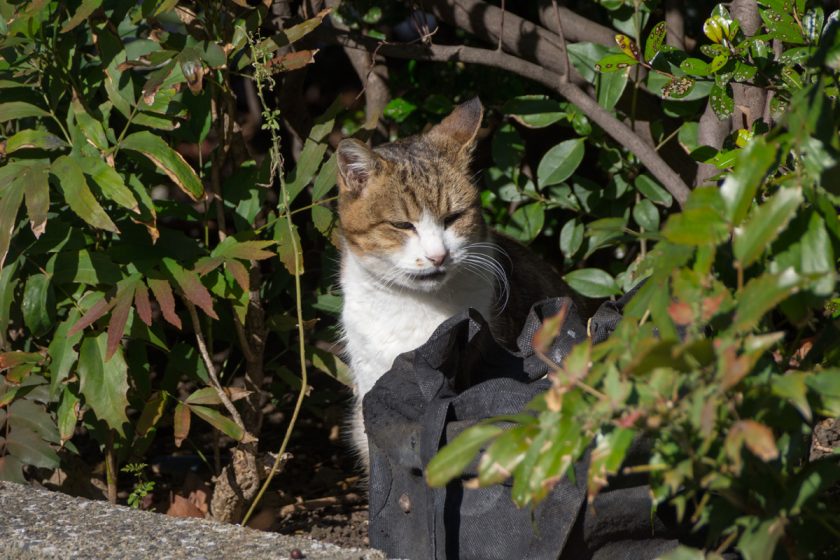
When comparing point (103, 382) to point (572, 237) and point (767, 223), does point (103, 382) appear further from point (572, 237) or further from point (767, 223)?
point (767, 223)

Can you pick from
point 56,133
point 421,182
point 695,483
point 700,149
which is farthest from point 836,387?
point 56,133

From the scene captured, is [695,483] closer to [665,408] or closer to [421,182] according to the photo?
[665,408]

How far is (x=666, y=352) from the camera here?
1.41 metres

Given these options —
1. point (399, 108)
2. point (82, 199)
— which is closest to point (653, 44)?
point (399, 108)

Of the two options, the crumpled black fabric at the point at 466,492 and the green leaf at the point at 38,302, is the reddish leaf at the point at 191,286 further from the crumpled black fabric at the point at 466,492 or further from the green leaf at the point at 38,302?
the crumpled black fabric at the point at 466,492

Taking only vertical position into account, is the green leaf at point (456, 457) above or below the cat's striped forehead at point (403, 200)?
above

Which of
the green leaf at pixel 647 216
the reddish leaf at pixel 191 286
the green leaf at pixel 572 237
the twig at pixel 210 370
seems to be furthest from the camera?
the green leaf at pixel 572 237

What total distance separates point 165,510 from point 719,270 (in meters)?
2.46

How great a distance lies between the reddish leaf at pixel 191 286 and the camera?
280cm

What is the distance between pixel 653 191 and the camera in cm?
366

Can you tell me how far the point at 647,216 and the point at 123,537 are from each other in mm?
2193

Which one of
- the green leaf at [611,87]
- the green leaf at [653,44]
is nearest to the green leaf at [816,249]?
the green leaf at [653,44]

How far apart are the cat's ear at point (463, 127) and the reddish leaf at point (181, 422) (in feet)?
4.06

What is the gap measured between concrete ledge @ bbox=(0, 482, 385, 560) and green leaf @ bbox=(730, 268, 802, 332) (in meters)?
1.26
